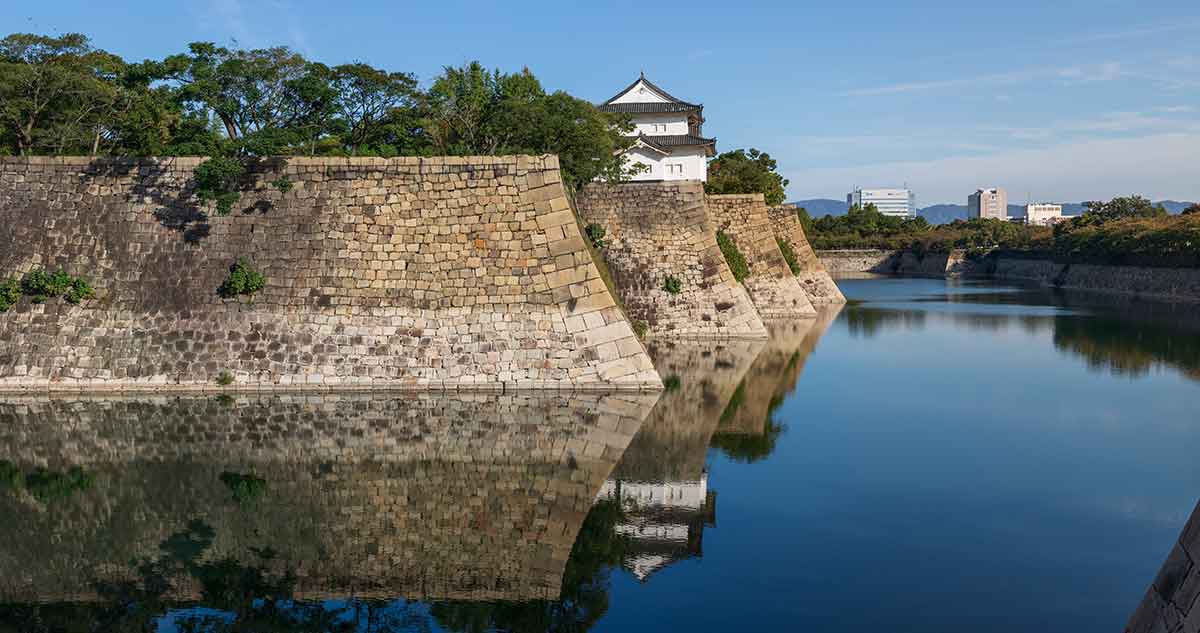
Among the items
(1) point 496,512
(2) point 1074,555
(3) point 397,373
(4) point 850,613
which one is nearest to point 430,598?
(1) point 496,512

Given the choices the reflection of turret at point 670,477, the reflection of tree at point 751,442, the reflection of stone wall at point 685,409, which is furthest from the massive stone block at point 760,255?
the reflection of tree at point 751,442

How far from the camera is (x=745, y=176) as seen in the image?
195ft

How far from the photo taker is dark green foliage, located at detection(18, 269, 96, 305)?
2266cm

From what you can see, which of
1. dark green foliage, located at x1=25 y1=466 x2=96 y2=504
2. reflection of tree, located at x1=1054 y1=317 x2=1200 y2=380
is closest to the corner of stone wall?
dark green foliage, located at x1=25 y1=466 x2=96 y2=504

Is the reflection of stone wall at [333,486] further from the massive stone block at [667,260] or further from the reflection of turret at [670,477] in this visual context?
the massive stone block at [667,260]

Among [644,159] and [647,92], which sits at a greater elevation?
[647,92]

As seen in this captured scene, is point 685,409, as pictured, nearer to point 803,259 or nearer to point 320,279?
point 320,279

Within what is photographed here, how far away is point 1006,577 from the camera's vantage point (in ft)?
35.3

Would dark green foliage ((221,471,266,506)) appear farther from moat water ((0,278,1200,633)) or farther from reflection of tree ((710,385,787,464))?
reflection of tree ((710,385,787,464))

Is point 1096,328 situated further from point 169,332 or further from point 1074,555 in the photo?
point 169,332

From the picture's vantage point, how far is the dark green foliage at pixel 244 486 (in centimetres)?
1384

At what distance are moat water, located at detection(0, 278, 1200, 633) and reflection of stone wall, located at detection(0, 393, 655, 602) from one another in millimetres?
55

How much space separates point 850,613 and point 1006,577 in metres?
2.17

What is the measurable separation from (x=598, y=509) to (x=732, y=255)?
29.1 m
